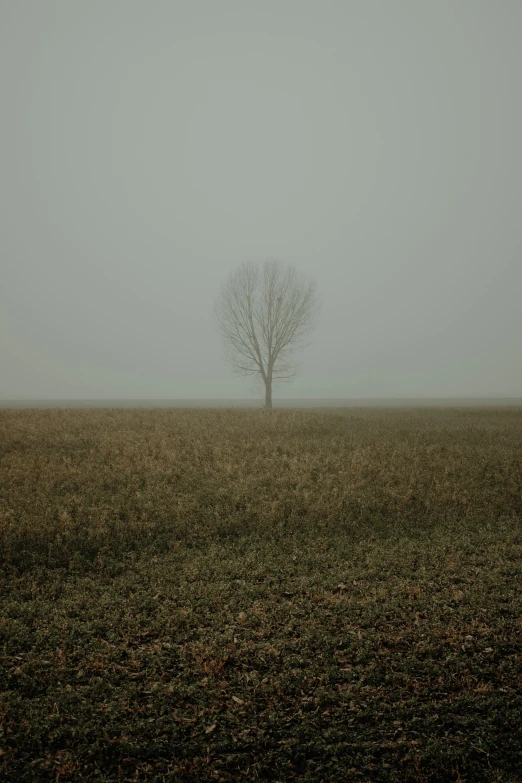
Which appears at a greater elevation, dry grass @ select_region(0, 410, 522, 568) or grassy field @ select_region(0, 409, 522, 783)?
dry grass @ select_region(0, 410, 522, 568)

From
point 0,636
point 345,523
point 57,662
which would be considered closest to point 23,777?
point 57,662

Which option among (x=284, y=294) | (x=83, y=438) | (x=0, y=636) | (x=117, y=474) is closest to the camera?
(x=0, y=636)

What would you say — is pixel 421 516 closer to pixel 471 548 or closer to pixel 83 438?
pixel 471 548

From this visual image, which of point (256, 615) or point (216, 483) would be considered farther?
point (216, 483)

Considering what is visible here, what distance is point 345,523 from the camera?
1191cm

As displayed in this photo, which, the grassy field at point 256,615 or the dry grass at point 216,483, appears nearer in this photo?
the grassy field at point 256,615

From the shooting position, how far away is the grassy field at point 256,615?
5.12 meters

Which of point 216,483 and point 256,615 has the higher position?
point 216,483

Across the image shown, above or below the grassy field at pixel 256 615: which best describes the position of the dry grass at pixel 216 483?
above

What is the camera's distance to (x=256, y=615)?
7.76 m

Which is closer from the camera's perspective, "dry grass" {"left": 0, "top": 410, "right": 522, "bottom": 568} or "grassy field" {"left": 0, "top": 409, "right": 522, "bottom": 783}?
"grassy field" {"left": 0, "top": 409, "right": 522, "bottom": 783}

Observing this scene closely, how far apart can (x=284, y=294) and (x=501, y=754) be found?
38.2 meters

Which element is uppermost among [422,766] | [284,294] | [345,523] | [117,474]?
[284,294]

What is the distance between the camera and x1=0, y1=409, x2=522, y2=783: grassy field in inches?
201
